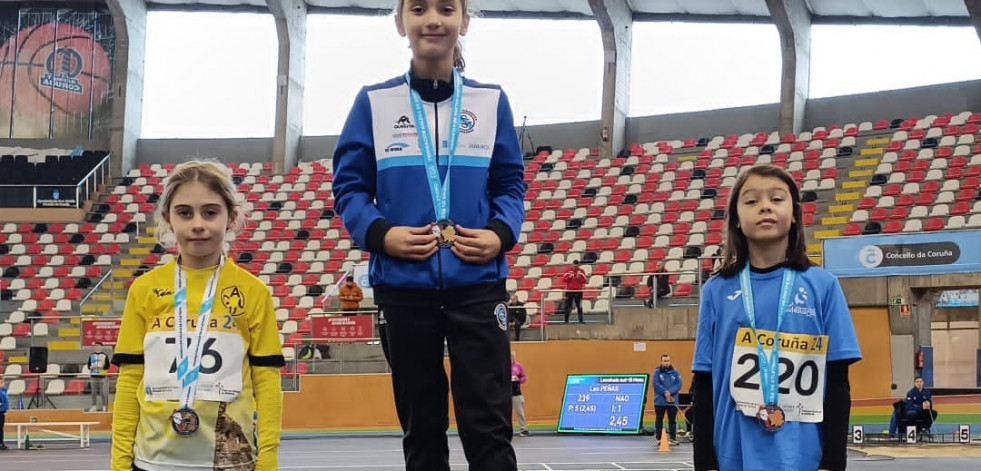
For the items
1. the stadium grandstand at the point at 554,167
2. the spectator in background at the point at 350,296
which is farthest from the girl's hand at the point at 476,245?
the spectator in background at the point at 350,296

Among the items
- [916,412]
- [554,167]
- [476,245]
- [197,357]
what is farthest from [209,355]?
[554,167]

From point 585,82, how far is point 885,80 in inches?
292

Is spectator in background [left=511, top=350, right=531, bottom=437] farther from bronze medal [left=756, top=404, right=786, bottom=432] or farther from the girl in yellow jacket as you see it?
bronze medal [left=756, top=404, right=786, bottom=432]

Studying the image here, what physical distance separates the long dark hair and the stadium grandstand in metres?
9.28

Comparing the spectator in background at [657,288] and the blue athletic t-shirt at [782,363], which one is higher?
the spectator in background at [657,288]

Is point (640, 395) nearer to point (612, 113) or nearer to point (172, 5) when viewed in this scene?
point (612, 113)

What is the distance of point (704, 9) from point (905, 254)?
12.9 m

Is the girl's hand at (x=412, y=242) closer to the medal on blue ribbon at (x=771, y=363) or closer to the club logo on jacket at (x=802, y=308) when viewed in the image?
the medal on blue ribbon at (x=771, y=363)

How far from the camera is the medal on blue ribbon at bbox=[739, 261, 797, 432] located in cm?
302

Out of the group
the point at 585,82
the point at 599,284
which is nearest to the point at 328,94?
the point at 585,82

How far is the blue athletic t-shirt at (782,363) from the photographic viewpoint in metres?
3.02

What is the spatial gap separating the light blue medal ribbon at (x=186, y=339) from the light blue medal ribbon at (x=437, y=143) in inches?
29.6

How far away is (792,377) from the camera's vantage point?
3.04 metres

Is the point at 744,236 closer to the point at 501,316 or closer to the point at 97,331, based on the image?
the point at 501,316
